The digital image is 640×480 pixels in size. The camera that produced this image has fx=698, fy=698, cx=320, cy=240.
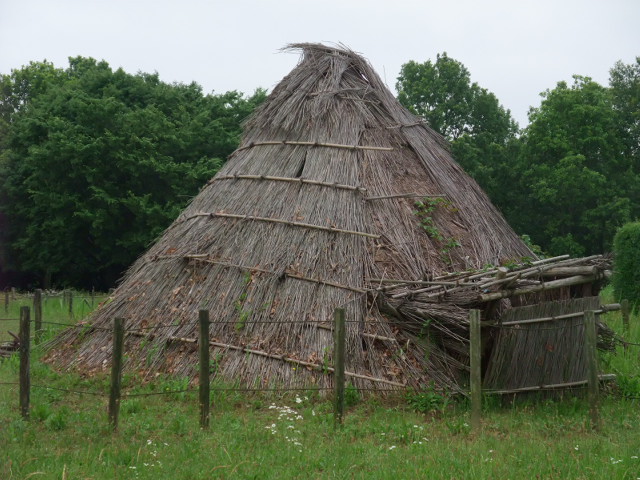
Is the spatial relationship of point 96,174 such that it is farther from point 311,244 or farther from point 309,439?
point 309,439

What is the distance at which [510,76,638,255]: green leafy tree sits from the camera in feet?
94.5

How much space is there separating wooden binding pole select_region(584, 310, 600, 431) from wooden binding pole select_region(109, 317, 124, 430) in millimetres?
4962

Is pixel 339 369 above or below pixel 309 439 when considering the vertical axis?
above

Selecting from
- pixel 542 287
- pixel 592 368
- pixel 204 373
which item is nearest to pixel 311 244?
pixel 204 373

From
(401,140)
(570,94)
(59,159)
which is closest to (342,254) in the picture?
(401,140)

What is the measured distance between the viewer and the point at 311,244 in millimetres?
9773

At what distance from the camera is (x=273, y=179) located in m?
11.0

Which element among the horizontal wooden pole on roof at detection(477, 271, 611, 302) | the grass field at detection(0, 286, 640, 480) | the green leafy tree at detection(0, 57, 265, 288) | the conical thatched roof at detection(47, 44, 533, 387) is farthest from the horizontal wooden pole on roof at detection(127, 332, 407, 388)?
the green leafy tree at detection(0, 57, 265, 288)

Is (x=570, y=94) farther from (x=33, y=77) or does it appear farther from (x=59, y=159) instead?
(x=33, y=77)

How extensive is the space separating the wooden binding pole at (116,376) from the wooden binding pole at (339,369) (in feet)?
7.44

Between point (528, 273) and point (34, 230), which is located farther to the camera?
point (34, 230)

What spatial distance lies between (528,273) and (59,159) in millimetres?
20335

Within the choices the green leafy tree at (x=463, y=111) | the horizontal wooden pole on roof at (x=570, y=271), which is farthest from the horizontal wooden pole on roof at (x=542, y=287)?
the green leafy tree at (x=463, y=111)

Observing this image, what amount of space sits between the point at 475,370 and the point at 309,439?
1969 millimetres
